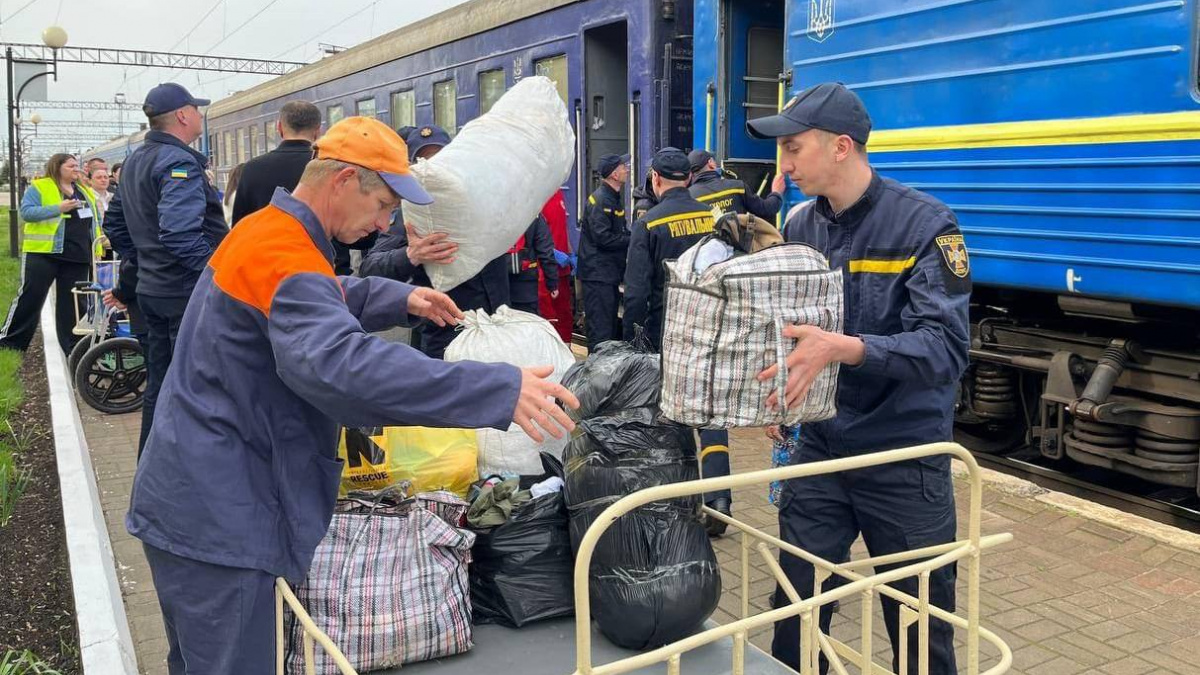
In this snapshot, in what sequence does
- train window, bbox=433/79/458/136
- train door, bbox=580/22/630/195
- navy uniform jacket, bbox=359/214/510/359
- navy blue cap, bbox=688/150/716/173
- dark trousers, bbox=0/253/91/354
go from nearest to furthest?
navy uniform jacket, bbox=359/214/510/359
navy blue cap, bbox=688/150/716/173
train door, bbox=580/22/630/195
dark trousers, bbox=0/253/91/354
train window, bbox=433/79/458/136

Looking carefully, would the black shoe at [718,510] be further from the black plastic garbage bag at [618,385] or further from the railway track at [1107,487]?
the railway track at [1107,487]

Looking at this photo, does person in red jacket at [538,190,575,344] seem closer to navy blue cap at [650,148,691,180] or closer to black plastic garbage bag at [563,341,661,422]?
navy blue cap at [650,148,691,180]

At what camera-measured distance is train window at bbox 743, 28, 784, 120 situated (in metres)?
7.22

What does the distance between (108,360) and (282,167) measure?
3.55 m

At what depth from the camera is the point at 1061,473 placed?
5.51 meters

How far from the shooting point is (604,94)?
871cm

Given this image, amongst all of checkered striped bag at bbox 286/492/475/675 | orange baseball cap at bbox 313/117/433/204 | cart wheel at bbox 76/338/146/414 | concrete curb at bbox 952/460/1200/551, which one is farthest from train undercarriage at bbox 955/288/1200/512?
cart wheel at bbox 76/338/146/414

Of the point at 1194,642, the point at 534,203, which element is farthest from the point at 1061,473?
the point at 534,203

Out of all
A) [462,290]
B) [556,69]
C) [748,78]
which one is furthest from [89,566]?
[556,69]

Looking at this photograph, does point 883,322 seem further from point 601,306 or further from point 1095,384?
point 601,306

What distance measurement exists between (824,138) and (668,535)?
3.50 ft

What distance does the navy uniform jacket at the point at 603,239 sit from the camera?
6949mm

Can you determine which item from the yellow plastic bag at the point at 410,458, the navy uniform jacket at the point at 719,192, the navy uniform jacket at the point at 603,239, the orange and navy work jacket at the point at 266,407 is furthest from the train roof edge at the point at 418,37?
the orange and navy work jacket at the point at 266,407

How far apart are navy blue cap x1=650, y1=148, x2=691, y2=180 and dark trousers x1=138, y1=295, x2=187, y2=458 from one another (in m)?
2.47
